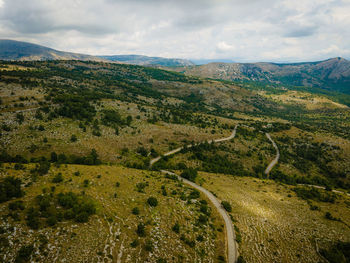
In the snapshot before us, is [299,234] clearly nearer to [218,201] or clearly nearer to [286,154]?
[218,201]

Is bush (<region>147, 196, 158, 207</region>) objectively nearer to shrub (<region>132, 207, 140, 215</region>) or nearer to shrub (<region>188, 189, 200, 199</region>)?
shrub (<region>132, 207, 140, 215</region>)

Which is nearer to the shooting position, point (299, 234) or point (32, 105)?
point (299, 234)

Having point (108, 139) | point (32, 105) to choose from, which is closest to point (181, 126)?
point (108, 139)

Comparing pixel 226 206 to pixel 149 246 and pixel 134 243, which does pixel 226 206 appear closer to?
pixel 149 246

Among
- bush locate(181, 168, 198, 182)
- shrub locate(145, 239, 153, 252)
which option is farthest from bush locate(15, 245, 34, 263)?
bush locate(181, 168, 198, 182)

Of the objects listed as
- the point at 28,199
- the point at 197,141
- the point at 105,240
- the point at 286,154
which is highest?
the point at 28,199

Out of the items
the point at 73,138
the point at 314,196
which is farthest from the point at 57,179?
the point at 314,196
